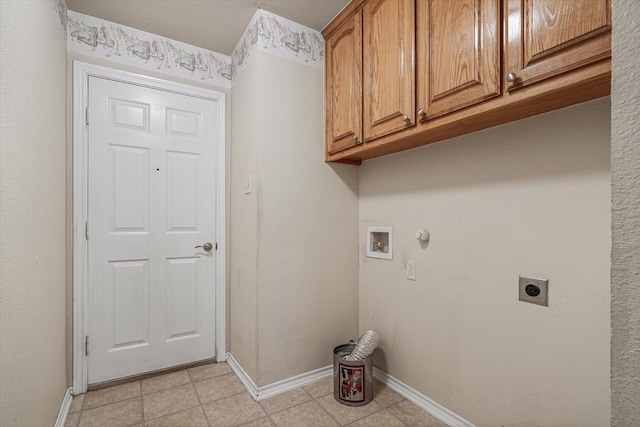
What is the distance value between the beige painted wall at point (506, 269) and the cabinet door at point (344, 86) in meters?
0.38

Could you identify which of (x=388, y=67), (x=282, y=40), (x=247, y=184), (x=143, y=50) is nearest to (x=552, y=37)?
(x=388, y=67)

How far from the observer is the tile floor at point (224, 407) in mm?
1690

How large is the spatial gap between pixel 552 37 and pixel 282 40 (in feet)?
5.07

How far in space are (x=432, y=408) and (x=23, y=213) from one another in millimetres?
2147

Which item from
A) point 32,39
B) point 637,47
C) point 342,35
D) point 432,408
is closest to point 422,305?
point 432,408

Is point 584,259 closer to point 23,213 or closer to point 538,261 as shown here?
point 538,261

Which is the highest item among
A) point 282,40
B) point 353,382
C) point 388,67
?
point 282,40

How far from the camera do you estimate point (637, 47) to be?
46 centimetres

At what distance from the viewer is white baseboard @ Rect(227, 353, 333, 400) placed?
6.32ft

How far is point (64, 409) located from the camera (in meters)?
1.75

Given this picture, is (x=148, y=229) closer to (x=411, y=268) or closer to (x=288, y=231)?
(x=288, y=231)

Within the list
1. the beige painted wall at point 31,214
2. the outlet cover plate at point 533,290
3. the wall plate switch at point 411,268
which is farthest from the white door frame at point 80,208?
the outlet cover plate at point 533,290

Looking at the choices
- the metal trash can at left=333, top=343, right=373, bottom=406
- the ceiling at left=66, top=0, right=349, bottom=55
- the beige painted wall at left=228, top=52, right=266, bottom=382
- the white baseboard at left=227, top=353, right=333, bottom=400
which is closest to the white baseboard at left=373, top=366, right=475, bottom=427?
the metal trash can at left=333, top=343, right=373, bottom=406

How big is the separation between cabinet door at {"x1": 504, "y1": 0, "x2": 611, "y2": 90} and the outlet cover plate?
80cm
